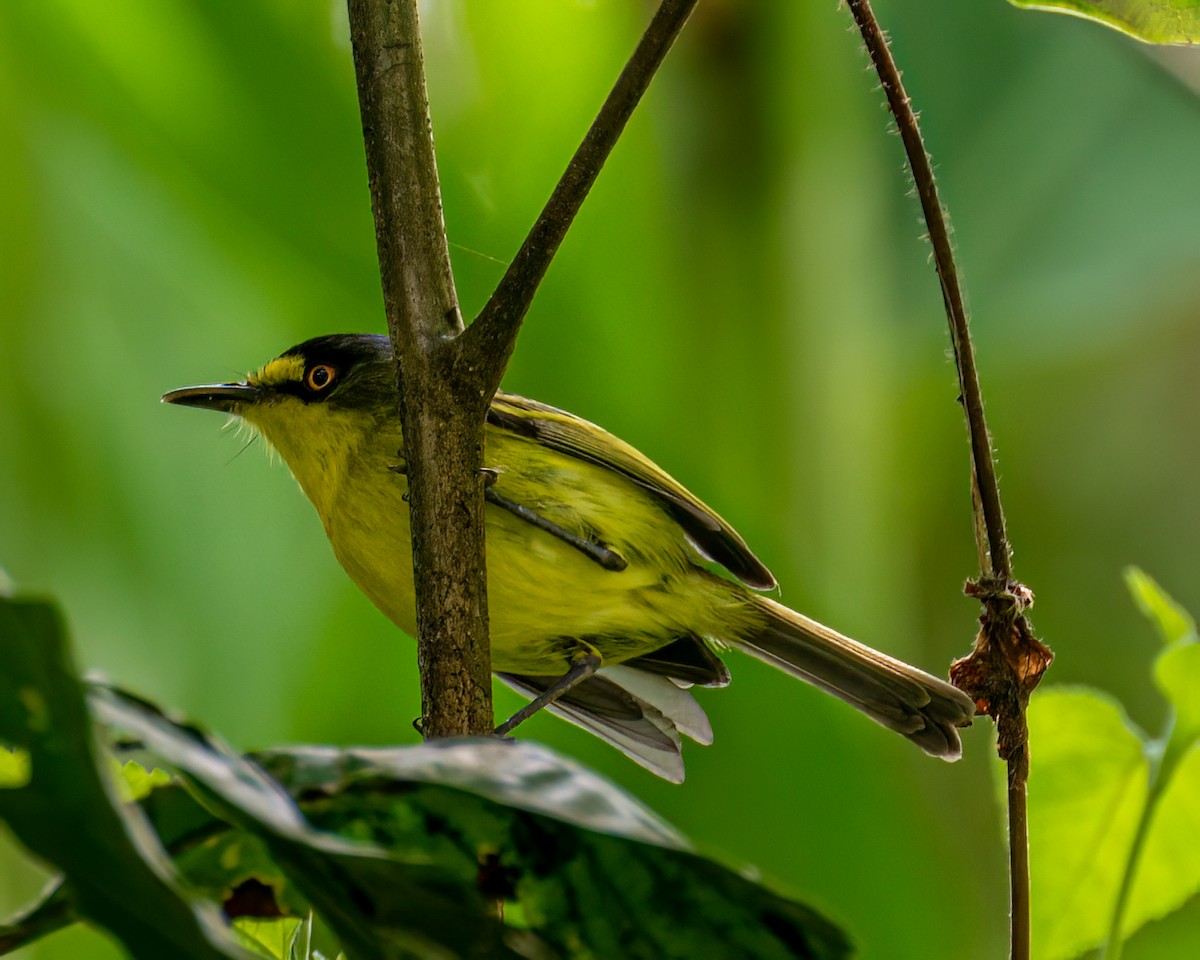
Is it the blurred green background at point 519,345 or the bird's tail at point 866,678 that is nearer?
the bird's tail at point 866,678

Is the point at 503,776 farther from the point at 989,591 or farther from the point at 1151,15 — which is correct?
the point at 1151,15

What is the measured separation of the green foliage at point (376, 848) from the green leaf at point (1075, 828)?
780 millimetres

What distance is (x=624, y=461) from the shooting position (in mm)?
1861

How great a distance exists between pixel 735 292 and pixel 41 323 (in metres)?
1.59

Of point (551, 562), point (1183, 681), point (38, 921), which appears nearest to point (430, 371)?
point (38, 921)

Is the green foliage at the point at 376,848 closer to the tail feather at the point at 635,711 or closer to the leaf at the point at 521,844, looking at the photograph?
the leaf at the point at 521,844

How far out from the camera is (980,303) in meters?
3.39

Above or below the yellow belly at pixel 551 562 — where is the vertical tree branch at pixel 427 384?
above

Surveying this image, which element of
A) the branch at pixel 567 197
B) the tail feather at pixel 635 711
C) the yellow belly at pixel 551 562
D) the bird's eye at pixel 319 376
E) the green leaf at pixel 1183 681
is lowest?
the tail feather at pixel 635 711

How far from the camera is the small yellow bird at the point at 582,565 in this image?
1.77m

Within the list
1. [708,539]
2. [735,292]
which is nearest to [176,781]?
[708,539]

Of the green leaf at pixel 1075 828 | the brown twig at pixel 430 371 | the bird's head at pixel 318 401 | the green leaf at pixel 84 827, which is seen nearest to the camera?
the green leaf at pixel 84 827

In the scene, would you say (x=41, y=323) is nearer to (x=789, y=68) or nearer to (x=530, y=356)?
(x=530, y=356)

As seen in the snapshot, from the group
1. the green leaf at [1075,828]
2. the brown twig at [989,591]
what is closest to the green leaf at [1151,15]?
the brown twig at [989,591]
